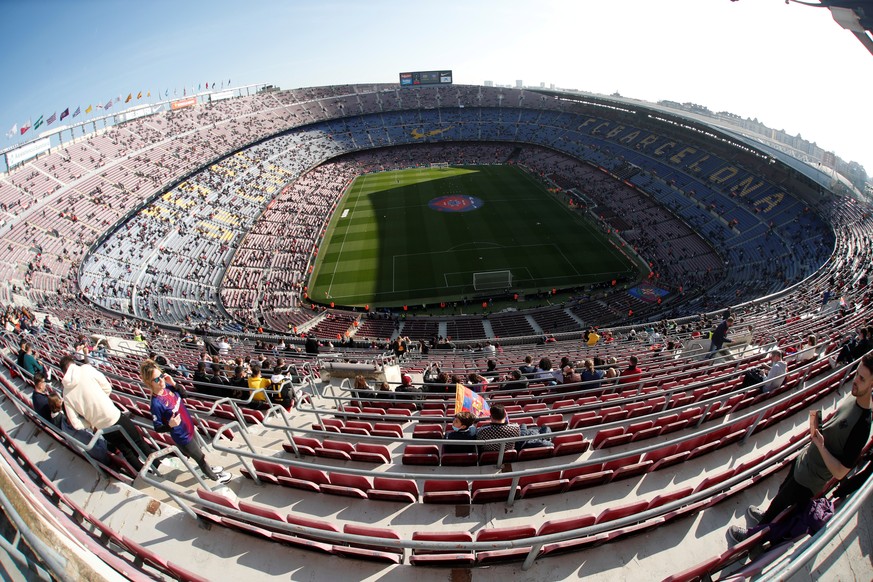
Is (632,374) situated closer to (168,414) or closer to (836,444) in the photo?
(836,444)

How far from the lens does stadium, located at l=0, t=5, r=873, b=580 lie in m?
5.23

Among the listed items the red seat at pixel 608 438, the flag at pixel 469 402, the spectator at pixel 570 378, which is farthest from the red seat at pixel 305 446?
the spectator at pixel 570 378

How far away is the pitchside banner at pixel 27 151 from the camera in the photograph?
42688mm

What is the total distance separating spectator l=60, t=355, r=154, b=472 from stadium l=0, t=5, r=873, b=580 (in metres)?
0.23

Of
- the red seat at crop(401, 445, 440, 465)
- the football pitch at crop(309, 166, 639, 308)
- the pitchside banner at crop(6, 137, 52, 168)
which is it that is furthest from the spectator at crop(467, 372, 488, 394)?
the pitchside banner at crop(6, 137, 52, 168)

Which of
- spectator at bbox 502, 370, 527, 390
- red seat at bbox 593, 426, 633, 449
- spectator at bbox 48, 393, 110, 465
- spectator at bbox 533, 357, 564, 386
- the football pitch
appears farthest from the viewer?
the football pitch

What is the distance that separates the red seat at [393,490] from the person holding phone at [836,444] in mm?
4578

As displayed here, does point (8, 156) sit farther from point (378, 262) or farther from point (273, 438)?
point (273, 438)

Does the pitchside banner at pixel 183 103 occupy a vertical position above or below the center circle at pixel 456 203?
above

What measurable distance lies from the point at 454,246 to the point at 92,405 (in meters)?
40.1

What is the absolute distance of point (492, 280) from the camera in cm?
3766

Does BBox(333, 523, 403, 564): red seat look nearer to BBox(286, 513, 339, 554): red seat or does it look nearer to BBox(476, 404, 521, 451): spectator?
BBox(286, 513, 339, 554): red seat

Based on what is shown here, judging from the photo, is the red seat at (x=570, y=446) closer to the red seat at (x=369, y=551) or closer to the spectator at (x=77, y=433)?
the red seat at (x=369, y=551)

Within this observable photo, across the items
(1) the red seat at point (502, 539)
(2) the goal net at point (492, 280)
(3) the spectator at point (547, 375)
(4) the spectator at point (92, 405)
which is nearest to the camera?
(1) the red seat at point (502, 539)
